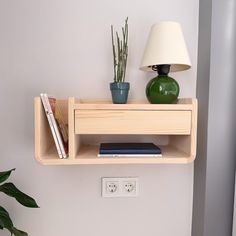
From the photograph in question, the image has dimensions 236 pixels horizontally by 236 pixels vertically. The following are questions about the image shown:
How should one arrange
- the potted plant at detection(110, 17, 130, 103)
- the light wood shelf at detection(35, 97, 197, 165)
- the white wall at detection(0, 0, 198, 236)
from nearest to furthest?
the light wood shelf at detection(35, 97, 197, 165), the potted plant at detection(110, 17, 130, 103), the white wall at detection(0, 0, 198, 236)

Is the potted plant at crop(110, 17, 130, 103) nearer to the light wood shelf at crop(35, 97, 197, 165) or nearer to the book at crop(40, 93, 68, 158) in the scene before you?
the light wood shelf at crop(35, 97, 197, 165)

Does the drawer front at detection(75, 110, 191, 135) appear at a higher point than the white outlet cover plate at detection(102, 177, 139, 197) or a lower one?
higher

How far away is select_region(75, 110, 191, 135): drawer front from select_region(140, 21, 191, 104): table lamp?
106 mm

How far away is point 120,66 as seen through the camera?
3.37 ft

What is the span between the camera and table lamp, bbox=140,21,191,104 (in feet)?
2.87

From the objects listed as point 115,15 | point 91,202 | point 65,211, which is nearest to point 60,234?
point 65,211

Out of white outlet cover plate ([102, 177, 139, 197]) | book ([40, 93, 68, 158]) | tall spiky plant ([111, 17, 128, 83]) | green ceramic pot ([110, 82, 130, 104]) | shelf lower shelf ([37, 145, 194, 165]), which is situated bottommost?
white outlet cover plate ([102, 177, 139, 197])

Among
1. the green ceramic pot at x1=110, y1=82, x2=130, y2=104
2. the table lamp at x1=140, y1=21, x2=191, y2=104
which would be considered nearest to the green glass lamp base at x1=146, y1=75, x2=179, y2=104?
the table lamp at x1=140, y1=21, x2=191, y2=104

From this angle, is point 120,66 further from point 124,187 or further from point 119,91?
point 124,187

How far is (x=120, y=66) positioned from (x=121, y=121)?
299 mm

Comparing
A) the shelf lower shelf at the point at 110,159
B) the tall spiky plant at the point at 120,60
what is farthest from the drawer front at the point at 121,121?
the tall spiky plant at the point at 120,60

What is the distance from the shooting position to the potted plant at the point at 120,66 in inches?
37.4

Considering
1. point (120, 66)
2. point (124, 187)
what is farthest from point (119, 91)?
point (124, 187)

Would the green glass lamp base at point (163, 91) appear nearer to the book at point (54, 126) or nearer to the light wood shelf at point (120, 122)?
the light wood shelf at point (120, 122)
